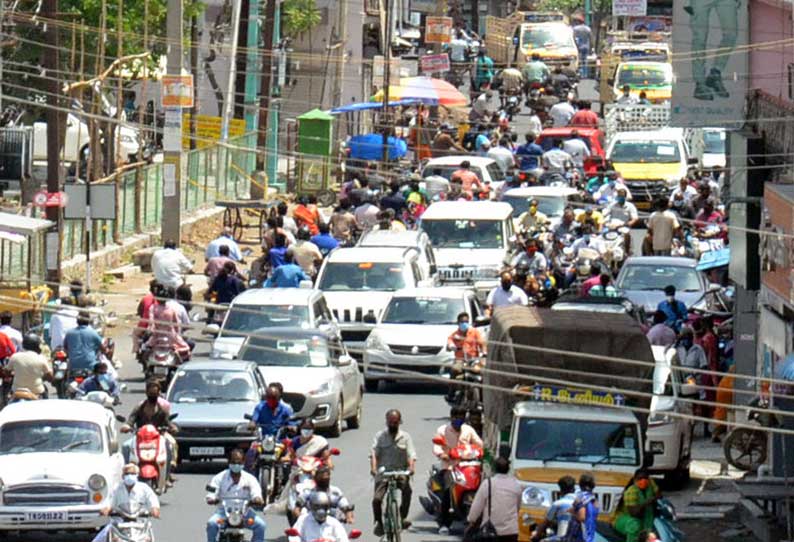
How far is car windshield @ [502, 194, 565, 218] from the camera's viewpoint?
44.2 metres

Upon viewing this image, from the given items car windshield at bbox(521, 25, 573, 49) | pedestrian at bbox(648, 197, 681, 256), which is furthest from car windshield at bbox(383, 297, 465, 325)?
car windshield at bbox(521, 25, 573, 49)

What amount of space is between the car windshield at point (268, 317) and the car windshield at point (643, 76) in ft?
109

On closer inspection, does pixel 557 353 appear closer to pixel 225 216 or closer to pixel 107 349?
pixel 107 349

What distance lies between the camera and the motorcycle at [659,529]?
21.2m

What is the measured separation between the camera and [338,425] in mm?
29031

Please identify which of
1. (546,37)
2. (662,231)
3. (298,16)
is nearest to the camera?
(662,231)

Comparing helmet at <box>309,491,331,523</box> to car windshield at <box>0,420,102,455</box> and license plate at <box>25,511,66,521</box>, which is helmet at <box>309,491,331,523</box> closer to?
license plate at <box>25,511,66,521</box>

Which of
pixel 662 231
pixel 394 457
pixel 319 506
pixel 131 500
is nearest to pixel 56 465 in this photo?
pixel 131 500

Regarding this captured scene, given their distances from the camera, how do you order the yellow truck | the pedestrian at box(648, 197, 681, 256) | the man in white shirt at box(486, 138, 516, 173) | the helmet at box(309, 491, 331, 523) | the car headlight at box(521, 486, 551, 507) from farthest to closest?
the yellow truck, the man in white shirt at box(486, 138, 516, 173), the pedestrian at box(648, 197, 681, 256), the car headlight at box(521, 486, 551, 507), the helmet at box(309, 491, 331, 523)

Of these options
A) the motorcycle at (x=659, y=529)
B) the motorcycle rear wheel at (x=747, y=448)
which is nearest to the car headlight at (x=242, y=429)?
the motorcycle rear wheel at (x=747, y=448)

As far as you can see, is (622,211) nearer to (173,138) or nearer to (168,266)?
(173,138)

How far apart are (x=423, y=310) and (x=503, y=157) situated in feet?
64.5

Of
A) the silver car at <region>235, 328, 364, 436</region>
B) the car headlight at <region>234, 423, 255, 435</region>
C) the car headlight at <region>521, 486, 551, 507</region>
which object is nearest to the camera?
the car headlight at <region>521, 486, 551, 507</region>

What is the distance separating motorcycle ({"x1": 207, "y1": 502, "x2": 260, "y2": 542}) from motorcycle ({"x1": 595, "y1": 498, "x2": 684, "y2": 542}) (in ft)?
11.4
